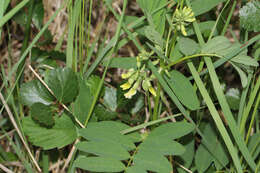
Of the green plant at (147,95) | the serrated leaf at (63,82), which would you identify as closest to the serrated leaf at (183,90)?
the green plant at (147,95)

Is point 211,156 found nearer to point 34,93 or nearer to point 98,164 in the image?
point 98,164

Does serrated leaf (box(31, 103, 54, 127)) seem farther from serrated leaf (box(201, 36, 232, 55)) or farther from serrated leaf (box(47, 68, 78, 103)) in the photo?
serrated leaf (box(201, 36, 232, 55))

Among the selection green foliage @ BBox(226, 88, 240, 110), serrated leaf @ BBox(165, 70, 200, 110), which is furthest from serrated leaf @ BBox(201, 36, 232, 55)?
green foliage @ BBox(226, 88, 240, 110)

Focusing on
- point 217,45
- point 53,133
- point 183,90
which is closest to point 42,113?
point 53,133

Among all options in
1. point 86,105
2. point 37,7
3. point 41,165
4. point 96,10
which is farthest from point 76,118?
point 96,10

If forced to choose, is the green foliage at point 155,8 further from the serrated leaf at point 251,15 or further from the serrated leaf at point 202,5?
the serrated leaf at point 251,15

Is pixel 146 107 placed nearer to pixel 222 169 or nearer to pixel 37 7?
pixel 222 169
